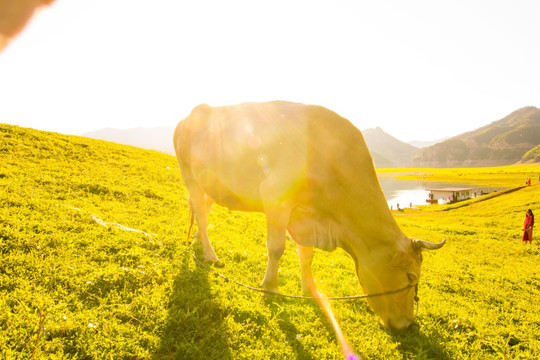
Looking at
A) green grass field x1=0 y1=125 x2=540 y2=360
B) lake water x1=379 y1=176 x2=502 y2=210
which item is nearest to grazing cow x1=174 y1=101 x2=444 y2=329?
green grass field x1=0 y1=125 x2=540 y2=360

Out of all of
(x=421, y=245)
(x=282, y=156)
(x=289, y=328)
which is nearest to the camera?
(x=421, y=245)

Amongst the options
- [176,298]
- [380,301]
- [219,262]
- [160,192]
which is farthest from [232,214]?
[380,301]

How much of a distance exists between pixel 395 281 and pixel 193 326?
3226 millimetres

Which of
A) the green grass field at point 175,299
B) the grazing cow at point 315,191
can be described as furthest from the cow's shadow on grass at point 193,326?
the grazing cow at point 315,191

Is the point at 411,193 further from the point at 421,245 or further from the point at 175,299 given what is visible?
the point at 175,299

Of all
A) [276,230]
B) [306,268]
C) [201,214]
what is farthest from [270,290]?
[201,214]

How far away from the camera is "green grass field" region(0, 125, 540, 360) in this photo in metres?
3.71

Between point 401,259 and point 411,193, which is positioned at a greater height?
point 401,259

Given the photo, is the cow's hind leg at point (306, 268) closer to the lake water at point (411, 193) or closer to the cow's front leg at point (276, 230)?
the cow's front leg at point (276, 230)

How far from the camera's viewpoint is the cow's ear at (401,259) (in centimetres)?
445

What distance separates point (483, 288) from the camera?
300 inches

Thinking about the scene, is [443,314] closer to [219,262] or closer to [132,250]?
[219,262]

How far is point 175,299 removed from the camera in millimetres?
4824

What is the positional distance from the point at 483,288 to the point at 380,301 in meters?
5.12
